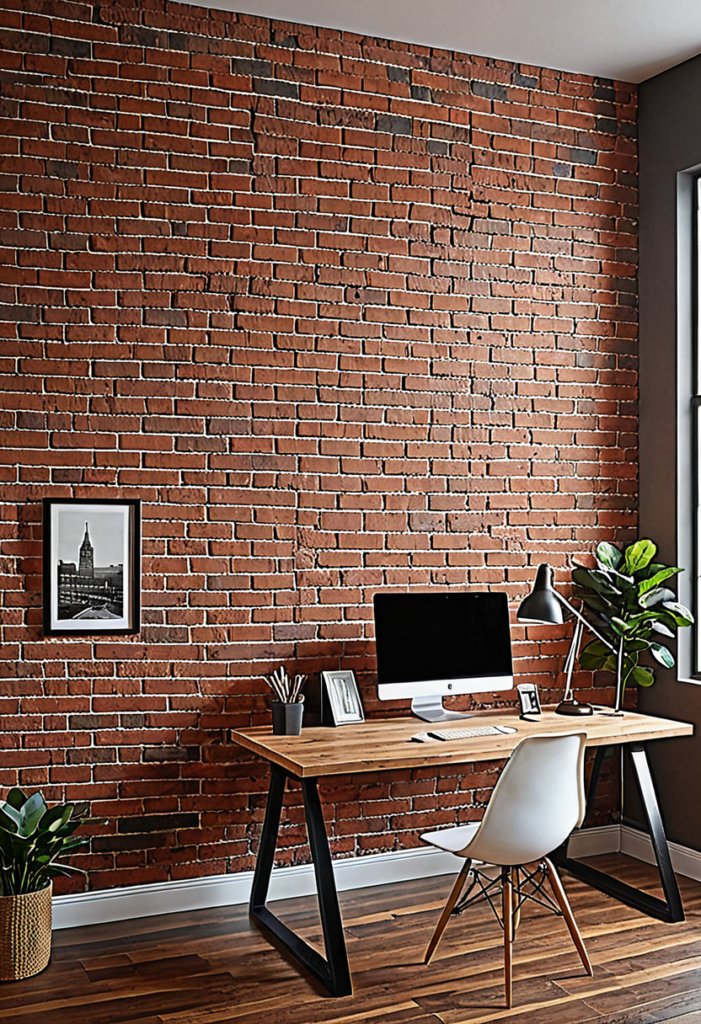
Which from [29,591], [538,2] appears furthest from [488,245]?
[29,591]

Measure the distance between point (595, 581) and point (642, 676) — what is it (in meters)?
0.45

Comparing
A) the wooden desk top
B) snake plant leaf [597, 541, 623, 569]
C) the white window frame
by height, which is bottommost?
the wooden desk top

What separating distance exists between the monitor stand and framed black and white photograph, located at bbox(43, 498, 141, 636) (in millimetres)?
1102

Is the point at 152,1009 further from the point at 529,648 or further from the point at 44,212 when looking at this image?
the point at 44,212

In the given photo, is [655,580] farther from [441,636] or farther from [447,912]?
[447,912]

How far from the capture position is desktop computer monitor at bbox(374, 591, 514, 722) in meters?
3.82

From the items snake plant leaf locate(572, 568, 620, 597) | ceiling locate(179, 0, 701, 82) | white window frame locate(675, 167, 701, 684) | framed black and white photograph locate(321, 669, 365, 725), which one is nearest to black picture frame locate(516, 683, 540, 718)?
snake plant leaf locate(572, 568, 620, 597)

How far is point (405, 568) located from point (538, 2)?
220cm

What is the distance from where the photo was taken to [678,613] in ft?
13.5

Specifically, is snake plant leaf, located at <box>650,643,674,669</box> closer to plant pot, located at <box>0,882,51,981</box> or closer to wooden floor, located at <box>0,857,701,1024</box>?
wooden floor, located at <box>0,857,701,1024</box>

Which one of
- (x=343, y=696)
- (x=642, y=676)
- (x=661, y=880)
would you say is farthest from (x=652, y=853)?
(x=343, y=696)

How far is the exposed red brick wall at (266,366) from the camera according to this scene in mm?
3605

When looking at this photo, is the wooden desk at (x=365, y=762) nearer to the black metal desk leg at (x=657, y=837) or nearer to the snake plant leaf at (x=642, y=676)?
the black metal desk leg at (x=657, y=837)

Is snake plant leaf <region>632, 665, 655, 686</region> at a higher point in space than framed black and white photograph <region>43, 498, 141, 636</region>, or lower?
lower
